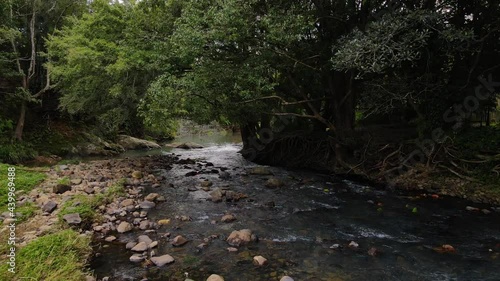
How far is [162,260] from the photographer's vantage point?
4.98m

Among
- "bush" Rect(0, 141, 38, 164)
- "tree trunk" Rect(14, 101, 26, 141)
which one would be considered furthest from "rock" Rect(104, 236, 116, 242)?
"tree trunk" Rect(14, 101, 26, 141)

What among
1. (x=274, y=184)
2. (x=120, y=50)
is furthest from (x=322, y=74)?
(x=120, y=50)

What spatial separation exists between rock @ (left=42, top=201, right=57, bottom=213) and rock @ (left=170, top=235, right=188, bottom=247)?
3.08m

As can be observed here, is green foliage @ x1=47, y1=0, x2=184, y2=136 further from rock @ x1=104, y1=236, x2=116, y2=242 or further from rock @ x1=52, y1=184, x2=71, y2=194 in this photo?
rock @ x1=104, y1=236, x2=116, y2=242

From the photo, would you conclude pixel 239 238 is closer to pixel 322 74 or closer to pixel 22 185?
pixel 22 185

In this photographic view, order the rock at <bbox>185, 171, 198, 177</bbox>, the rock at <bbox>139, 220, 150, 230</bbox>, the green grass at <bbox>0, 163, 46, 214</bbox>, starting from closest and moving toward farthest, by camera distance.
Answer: the rock at <bbox>139, 220, 150, 230</bbox> < the green grass at <bbox>0, 163, 46, 214</bbox> < the rock at <bbox>185, 171, 198, 177</bbox>

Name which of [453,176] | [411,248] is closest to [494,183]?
[453,176]

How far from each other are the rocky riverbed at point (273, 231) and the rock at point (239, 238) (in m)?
0.02

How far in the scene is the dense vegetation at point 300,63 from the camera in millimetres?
8500

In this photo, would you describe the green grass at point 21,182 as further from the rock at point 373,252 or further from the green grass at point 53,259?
the rock at point 373,252

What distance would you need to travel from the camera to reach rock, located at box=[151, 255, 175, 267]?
4.93 metres

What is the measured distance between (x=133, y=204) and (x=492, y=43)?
11.7 m

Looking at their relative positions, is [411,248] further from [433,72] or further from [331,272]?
[433,72]

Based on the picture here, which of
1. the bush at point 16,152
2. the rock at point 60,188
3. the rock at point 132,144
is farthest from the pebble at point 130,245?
the rock at point 132,144
